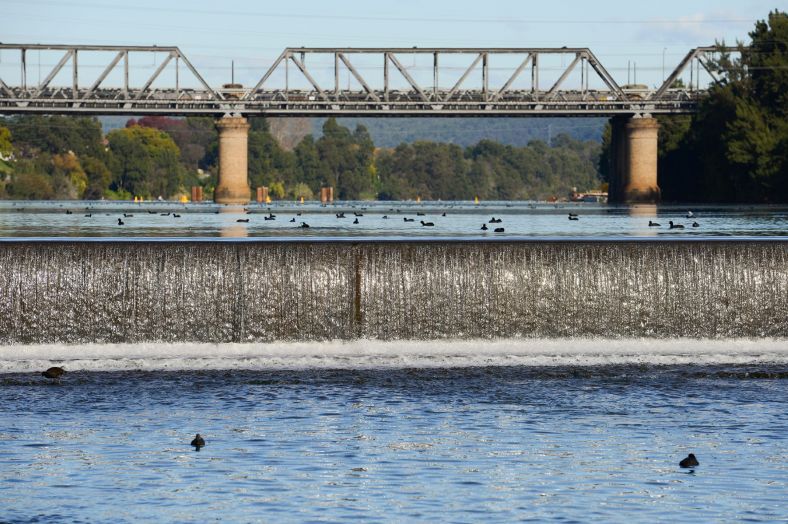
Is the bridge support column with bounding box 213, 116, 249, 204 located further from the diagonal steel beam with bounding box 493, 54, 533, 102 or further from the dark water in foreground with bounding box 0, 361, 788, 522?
the dark water in foreground with bounding box 0, 361, 788, 522

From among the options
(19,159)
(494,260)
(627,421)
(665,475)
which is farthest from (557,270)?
(19,159)

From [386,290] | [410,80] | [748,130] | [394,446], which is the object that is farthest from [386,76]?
[394,446]

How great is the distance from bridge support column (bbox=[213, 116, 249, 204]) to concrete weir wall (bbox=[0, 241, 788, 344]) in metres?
119

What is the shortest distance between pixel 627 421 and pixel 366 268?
9.25 m

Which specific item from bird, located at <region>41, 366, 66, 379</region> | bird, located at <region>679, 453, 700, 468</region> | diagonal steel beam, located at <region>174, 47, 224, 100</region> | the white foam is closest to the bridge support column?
diagonal steel beam, located at <region>174, 47, 224, 100</region>

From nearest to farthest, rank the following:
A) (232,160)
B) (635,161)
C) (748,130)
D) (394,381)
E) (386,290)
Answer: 1. (394,381)
2. (386,290)
3. (748,130)
4. (635,161)
5. (232,160)

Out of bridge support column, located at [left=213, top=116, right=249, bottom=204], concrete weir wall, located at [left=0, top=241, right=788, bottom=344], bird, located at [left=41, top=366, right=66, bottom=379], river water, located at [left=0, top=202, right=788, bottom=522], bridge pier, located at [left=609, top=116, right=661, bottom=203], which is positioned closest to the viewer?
river water, located at [left=0, top=202, right=788, bottom=522]

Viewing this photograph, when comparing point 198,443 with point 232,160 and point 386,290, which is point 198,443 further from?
point 232,160

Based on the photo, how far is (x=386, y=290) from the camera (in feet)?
92.1

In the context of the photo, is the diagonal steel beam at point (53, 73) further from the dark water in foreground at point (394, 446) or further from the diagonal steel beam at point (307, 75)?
the dark water in foreground at point (394, 446)

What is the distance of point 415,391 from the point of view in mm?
22562

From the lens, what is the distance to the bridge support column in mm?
146750

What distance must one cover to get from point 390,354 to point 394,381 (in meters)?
3.46

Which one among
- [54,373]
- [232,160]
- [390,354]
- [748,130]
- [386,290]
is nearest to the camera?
[54,373]
